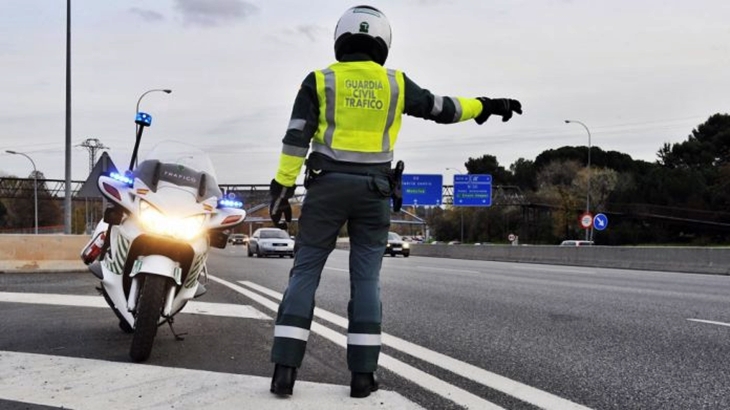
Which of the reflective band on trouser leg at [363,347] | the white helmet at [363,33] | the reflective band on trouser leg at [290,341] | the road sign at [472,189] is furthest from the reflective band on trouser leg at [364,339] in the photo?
the road sign at [472,189]

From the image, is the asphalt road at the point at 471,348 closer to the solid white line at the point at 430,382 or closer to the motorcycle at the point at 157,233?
the solid white line at the point at 430,382

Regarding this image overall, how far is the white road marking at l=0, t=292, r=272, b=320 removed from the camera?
6654mm

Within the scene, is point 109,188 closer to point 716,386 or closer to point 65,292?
point 716,386

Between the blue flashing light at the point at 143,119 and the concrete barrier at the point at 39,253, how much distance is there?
8001 mm

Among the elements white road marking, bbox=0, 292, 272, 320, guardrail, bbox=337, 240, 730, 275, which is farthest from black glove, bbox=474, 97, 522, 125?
guardrail, bbox=337, 240, 730, 275

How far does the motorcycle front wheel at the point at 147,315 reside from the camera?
13.3ft

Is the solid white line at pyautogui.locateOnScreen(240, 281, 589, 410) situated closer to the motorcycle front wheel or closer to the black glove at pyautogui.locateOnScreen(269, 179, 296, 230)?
the black glove at pyautogui.locateOnScreen(269, 179, 296, 230)

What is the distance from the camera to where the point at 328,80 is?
145 inches

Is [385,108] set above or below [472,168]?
below

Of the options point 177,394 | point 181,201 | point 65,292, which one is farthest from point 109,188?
point 65,292

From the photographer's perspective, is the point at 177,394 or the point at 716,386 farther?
the point at 716,386

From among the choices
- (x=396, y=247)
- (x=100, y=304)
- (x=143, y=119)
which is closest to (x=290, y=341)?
(x=143, y=119)

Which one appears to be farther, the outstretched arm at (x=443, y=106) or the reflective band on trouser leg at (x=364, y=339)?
the outstretched arm at (x=443, y=106)

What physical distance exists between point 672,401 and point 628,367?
82 centimetres
